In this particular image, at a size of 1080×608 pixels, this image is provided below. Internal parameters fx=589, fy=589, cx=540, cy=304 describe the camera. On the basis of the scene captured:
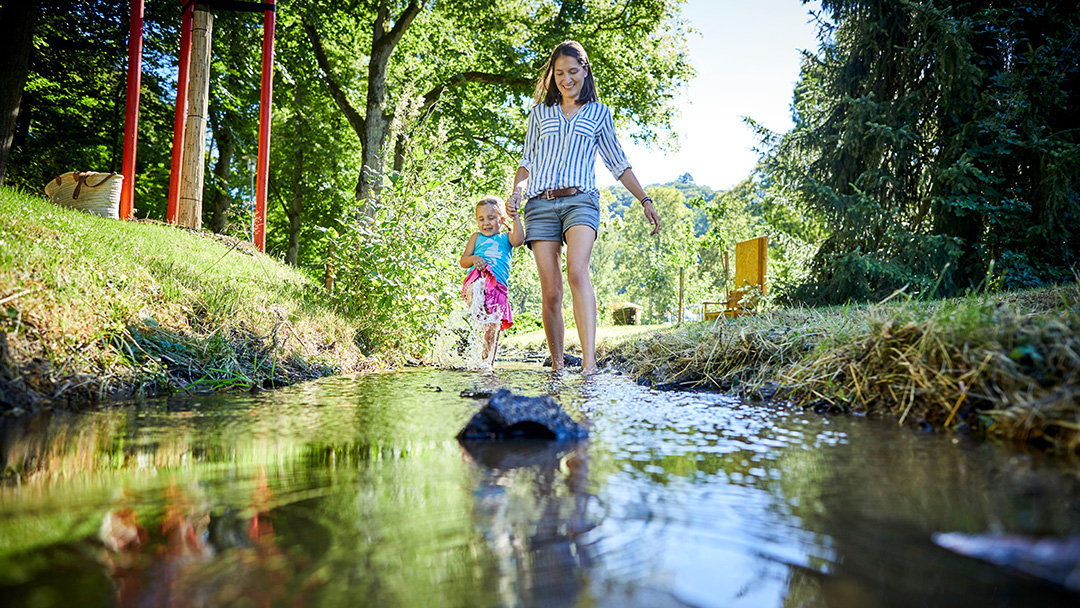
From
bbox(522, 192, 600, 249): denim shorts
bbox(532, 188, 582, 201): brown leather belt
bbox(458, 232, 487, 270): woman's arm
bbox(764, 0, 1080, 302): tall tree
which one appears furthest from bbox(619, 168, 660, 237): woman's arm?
bbox(764, 0, 1080, 302): tall tree

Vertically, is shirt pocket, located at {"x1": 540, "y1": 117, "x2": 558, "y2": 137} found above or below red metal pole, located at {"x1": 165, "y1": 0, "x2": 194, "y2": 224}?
below

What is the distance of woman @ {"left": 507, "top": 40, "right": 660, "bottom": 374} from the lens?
173 inches

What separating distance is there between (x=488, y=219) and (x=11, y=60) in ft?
29.3

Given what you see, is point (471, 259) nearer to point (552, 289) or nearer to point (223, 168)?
point (552, 289)

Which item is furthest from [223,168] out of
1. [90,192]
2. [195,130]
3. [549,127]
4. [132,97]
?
[549,127]

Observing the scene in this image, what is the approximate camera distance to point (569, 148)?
14.7ft

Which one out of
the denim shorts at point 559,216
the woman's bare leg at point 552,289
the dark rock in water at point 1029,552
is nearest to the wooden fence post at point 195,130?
the denim shorts at point 559,216

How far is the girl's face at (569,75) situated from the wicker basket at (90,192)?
5.09m

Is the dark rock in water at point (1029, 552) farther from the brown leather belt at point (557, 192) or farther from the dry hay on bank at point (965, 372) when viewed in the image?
the brown leather belt at point (557, 192)

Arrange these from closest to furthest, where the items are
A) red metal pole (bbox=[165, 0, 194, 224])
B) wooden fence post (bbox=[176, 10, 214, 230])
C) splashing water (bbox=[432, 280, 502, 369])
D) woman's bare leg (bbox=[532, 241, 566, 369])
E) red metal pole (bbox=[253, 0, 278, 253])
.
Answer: woman's bare leg (bbox=[532, 241, 566, 369]) < splashing water (bbox=[432, 280, 502, 369]) < wooden fence post (bbox=[176, 10, 214, 230]) < red metal pole (bbox=[165, 0, 194, 224]) < red metal pole (bbox=[253, 0, 278, 253])

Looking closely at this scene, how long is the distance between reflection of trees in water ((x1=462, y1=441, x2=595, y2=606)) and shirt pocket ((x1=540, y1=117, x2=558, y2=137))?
3399mm

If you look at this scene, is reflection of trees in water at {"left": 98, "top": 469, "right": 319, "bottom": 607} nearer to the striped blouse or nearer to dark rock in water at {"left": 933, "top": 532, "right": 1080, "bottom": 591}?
dark rock in water at {"left": 933, "top": 532, "right": 1080, "bottom": 591}

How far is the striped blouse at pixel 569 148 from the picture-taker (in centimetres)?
446

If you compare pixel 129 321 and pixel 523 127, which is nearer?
pixel 129 321
